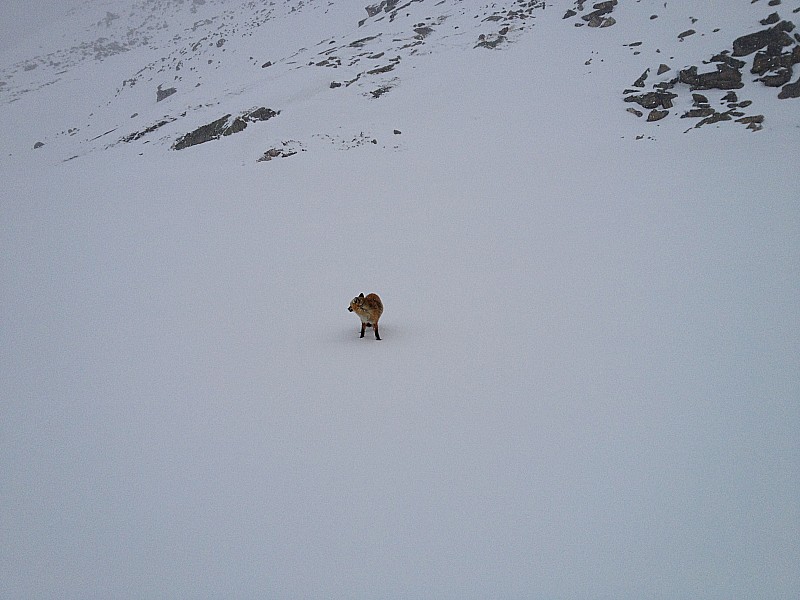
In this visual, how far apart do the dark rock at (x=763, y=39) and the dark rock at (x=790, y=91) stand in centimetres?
395

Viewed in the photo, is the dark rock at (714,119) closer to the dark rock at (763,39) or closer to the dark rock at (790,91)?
the dark rock at (790,91)

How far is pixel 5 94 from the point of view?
187ft

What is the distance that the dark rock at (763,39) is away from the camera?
64.9 feet

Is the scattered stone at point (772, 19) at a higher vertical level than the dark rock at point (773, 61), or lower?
higher

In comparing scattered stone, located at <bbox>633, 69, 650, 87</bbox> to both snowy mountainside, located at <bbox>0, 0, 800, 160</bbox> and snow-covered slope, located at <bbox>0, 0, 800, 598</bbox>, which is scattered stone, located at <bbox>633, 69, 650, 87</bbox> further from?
snow-covered slope, located at <bbox>0, 0, 800, 598</bbox>

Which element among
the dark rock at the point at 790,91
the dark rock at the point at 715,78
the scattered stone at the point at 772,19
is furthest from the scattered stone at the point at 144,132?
the scattered stone at the point at 772,19

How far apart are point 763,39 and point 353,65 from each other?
82.9 ft

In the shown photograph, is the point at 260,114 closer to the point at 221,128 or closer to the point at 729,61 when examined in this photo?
the point at 221,128

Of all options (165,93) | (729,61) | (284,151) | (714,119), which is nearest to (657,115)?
(714,119)

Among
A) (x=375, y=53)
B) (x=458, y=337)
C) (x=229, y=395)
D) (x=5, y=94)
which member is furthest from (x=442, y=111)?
(x=5, y=94)

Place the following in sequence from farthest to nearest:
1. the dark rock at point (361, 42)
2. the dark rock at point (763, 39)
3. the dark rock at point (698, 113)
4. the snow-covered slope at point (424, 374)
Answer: the dark rock at point (361, 42) < the dark rock at point (763, 39) < the dark rock at point (698, 113) < the snow-covered slope at point (424, 374)

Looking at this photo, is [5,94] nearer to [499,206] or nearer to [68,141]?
[68,141]

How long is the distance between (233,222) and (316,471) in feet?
38.8

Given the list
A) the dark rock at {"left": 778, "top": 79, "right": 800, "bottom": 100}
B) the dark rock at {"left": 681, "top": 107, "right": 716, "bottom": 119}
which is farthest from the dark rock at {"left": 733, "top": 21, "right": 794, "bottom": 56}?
the dark rock at {"left": 681, "top": 107, "right": 716, "bottom": 119}
